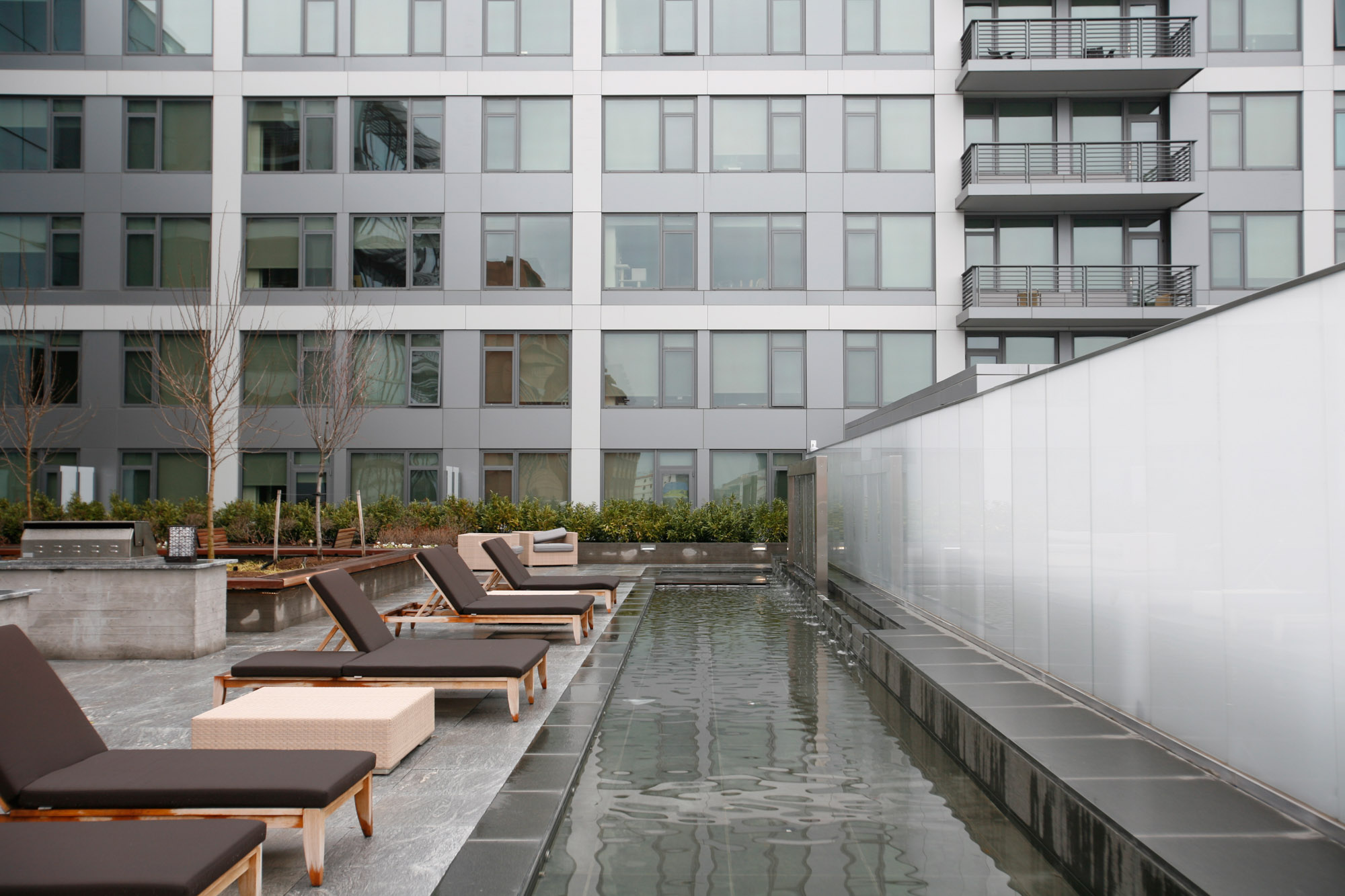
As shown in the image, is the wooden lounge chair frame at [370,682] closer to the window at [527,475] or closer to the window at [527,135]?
the window at [527,475]

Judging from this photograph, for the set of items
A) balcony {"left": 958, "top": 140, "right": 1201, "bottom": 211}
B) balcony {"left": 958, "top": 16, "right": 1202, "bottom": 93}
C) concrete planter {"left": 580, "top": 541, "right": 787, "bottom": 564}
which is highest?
balcony {"left": 958, "top": 16, "right": 1202, "bottom": 93}

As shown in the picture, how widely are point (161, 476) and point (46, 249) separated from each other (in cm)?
651

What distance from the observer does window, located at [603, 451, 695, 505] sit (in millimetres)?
24422

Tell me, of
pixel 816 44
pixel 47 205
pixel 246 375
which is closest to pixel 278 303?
pixel 246 375

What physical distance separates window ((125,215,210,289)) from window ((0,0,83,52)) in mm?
4830

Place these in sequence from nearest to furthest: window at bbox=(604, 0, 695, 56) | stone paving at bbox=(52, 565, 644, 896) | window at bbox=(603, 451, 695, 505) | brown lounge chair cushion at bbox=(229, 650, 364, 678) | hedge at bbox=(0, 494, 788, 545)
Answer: stone paving at bbox=(52, 565, 644, 896)
brown lounge chair cushion at bbox=(229, 650, 364, 678)
hedge at bbox=(0, 494, 788, 545)
window at bbox=(603, 451, 695, 505)
window at bbox=(604, 0, 695, 56)

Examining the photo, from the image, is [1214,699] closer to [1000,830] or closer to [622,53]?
[1000,830]

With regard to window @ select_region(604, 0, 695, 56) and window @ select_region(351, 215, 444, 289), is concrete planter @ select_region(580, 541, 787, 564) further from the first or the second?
window @ select_region(604, 0, 695, 56)

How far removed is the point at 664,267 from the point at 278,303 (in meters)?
9.91

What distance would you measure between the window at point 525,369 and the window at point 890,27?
10.8m

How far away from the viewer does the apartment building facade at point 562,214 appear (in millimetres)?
24312

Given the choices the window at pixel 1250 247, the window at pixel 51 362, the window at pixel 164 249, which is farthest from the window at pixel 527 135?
the window at pixel 1250 247

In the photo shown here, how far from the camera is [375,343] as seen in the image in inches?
945

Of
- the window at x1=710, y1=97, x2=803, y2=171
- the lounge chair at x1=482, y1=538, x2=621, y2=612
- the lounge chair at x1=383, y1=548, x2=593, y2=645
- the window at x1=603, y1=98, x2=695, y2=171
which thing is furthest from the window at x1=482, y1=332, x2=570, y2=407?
the lounge chair at x1=383, y1=548, x2=593, y2=645
